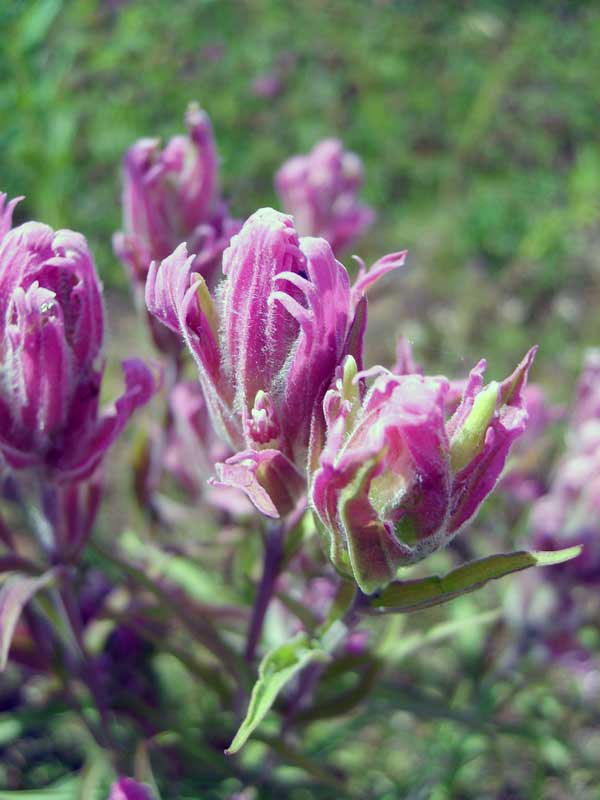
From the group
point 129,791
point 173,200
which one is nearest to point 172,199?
point 173,200

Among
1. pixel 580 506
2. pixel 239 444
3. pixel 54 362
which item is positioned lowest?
pixel 580 506

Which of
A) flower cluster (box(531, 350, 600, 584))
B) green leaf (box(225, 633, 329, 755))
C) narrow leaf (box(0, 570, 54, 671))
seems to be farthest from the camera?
flower cluster (box(531, 350, 600, 584))

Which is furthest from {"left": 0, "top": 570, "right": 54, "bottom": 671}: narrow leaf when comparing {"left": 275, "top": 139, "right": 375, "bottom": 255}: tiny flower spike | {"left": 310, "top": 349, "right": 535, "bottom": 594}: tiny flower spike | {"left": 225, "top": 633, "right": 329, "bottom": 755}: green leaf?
{"left": 275, "top": 139, "right": 375, "bottom": 255}: tiny flower spike

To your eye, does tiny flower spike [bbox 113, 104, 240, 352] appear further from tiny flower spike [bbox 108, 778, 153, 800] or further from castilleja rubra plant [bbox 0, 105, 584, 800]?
tiny flower spike [bbox 108, 778, 153, 800]

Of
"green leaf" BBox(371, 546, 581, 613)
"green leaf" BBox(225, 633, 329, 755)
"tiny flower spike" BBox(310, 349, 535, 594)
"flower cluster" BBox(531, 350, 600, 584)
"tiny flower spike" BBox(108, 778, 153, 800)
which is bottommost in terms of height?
"flower cluster" BBox(531, 350, 600, 584)

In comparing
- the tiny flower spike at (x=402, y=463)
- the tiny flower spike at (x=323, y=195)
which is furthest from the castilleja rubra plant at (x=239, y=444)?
the tiny flower spike at (x=323, y=195)

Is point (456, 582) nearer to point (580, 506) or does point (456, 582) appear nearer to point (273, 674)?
point (273, 674)

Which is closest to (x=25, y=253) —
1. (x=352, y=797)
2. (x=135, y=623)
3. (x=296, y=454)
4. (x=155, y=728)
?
(x=296, y=454)
